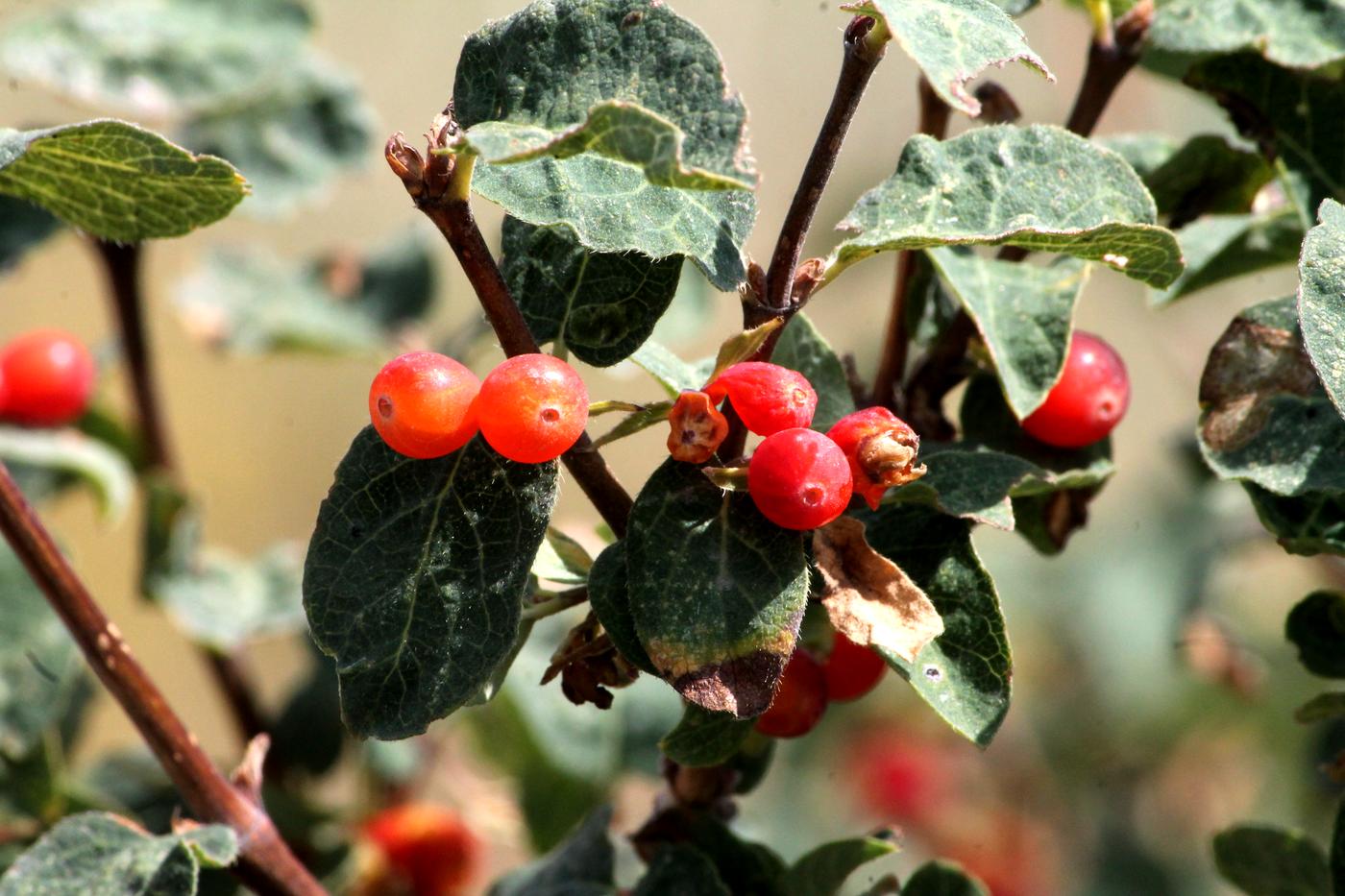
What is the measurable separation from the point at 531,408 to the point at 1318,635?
736 millimetres

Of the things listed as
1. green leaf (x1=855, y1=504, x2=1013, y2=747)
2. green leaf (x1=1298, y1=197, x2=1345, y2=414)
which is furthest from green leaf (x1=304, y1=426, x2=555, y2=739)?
green leaf (x1=1298, y1=197, x2=1345, y2=414)

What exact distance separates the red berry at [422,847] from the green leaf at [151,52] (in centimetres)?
111

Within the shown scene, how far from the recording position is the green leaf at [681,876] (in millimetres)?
1112

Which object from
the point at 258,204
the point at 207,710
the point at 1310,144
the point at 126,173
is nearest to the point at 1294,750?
the point at 1310,144

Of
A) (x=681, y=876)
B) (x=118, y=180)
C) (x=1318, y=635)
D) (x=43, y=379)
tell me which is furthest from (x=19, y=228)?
(x=1318, y=635)

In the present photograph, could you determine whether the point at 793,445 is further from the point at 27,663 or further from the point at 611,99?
the point at 27,663

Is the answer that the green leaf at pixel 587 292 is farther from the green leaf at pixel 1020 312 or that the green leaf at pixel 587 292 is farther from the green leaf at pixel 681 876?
the green leaf at pixel 681 876

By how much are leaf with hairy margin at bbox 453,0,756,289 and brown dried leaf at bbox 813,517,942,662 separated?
186mm

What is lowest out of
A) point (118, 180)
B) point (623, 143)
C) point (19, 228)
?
point (19, 228)

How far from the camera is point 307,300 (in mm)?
2301

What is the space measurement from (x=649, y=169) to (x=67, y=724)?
153 centimetres

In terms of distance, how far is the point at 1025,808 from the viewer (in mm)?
2645

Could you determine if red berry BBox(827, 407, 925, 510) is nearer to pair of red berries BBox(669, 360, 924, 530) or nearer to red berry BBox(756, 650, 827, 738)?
pair of red berries BBox(669, 360, 924, 530)

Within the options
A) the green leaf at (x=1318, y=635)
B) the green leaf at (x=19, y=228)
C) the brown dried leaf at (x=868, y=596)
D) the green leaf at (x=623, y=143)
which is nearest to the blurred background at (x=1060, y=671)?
the green leaf at (x=19, y=228)
